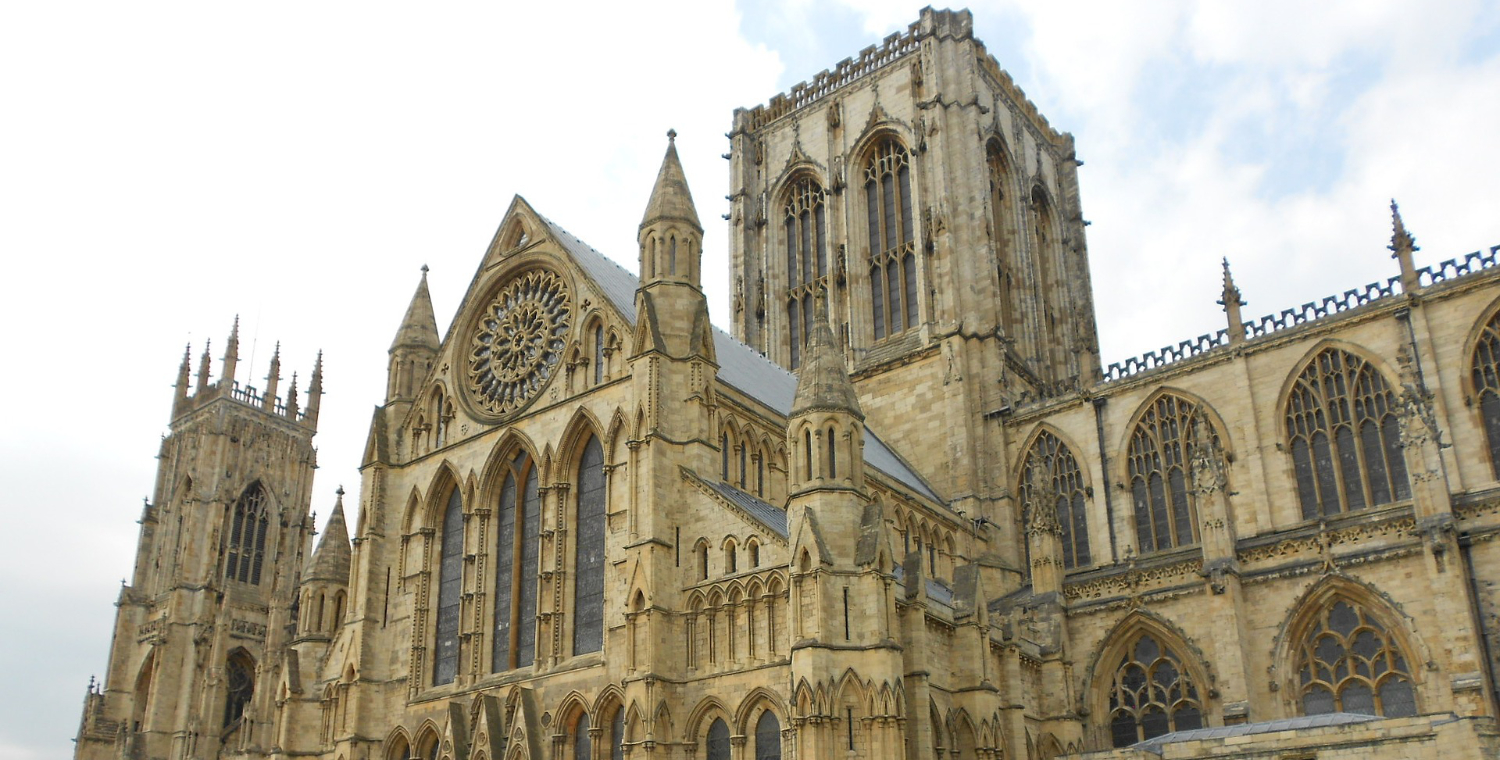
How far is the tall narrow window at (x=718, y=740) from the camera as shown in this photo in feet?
89.0

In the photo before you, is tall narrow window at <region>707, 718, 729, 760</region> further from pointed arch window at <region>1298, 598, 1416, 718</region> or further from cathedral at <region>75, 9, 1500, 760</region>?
pointed arch window at <region>1298, 598, 1416, 718</region>

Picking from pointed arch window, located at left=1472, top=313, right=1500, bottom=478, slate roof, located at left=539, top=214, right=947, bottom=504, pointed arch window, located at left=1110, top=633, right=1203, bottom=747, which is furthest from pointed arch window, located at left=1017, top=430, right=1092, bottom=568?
pointed arch window, located at left=1472, top=313, right=1500, bottom=478

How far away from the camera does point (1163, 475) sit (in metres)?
39.4

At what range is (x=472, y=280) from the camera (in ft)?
123

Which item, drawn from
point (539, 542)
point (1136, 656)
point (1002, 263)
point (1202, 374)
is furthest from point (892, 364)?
point (539, 542)

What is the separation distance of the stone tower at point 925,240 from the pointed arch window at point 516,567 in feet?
51.6

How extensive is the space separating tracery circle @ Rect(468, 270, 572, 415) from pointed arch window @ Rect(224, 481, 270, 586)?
35827mm

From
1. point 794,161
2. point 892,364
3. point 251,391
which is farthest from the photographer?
point 251,391

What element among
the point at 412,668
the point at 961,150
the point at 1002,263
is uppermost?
the point at 961,150

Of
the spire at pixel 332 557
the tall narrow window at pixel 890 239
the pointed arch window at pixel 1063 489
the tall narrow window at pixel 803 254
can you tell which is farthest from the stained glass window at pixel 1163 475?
the spire at pixel 332 557

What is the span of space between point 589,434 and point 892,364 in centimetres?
1791

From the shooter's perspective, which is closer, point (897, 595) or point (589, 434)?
point (897, 595)

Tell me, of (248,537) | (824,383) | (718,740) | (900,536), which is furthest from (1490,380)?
(248,537)

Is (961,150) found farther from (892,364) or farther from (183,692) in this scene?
(183,692)
